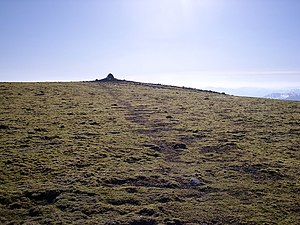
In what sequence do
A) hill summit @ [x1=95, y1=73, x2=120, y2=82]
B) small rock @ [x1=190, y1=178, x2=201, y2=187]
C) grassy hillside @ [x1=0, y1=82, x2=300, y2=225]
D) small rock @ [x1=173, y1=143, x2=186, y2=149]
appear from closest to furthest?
1. grassy hillside @ [x1=0, y1=82, x2=300, y2=225]
2. small rock @ [x1=190, y1=178, x2=201, y2=187]
3. small rock @ [x1=173, y1=143, x2=186, y2=149]
4. hill summit @ [x1=95, y1=73, x2=120, y2=82]

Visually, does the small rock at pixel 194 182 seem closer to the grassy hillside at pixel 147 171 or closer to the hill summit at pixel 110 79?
the grassy hillside at pixel 147 171

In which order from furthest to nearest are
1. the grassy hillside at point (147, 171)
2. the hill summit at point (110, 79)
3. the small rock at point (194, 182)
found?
the hill summit at point (110, 79), the small rock at point (194, 182), the grassy hillside at point (147, 171)

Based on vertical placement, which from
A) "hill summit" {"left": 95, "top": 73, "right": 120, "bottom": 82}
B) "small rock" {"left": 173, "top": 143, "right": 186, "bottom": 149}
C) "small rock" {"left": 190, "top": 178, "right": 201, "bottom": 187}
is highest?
"hill summit" {"left": 95, "top": 73, "right": 120, "bottom": 82}

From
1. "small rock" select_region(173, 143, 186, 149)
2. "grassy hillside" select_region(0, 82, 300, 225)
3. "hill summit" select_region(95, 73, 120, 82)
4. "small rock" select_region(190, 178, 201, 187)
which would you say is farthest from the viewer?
"hill summit" select_region(95, 73, 120, 82)

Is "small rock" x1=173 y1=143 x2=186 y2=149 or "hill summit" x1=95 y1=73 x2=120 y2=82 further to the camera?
"hill summit" x1=95 y1=73 x2=120 y2=82

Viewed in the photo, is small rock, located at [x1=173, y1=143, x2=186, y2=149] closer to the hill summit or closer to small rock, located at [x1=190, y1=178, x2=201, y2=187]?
small rock, located at [x1=190, y1=178, x2=201, y2=187]

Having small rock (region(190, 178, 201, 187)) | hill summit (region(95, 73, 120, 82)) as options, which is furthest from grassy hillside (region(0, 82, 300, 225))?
hill summit (region(95, 73, 120, 82))

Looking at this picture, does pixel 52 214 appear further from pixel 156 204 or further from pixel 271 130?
pixel 271 130

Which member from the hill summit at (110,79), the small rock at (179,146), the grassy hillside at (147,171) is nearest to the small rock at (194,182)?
the grassy hillside at (147,171)

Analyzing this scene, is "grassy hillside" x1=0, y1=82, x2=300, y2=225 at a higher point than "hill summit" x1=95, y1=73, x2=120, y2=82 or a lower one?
lower

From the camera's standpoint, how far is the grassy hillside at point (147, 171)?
42.4ft

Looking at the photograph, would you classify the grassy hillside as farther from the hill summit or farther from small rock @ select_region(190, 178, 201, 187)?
the hill summit

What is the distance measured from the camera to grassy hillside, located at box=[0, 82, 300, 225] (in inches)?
509

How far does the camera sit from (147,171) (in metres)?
17.8
